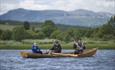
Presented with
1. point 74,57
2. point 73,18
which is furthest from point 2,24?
point 74,57

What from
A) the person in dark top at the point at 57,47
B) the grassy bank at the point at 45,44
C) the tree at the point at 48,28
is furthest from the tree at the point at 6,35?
the person in dark top at the point at 57,47

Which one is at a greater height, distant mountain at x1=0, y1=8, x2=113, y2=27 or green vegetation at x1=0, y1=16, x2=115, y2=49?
distant mountain at x1=0, y1=8, x2=113, y2=27

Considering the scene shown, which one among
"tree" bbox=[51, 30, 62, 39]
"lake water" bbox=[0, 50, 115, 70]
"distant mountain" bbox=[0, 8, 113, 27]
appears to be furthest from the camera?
"tree" bbox=[51, 30, 62, 39]

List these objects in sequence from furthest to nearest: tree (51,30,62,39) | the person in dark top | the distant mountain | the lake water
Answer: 1. the person in dark top
2. tree (51,30,62,39)
3. the distant mountain
4. the lake water

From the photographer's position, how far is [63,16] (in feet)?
46.2

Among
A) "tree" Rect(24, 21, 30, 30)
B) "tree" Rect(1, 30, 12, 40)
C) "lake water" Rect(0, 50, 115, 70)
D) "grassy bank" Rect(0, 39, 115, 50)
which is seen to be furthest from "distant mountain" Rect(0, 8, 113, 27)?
"lake water" Rect(0, 50, 115, 70)

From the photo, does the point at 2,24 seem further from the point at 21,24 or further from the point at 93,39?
the point at 93,39

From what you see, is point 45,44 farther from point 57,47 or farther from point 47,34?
point 57,47

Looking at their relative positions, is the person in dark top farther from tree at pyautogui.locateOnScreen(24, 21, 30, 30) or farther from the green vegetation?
tree at pyautogui.locateOnScreen(24, 21, 30, 30)

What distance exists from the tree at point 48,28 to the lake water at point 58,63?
1.13 metres

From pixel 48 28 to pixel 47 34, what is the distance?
0.71 feet

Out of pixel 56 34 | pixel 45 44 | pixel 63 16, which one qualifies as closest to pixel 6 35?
pixel 45 44

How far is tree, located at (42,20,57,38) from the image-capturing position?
1413 centimetres

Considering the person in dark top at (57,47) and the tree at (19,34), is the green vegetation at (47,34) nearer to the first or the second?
the tree at (19,34)
